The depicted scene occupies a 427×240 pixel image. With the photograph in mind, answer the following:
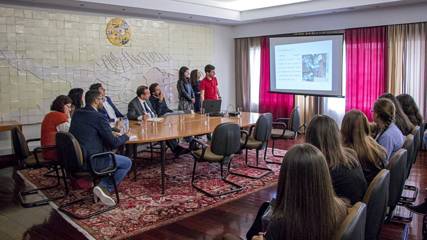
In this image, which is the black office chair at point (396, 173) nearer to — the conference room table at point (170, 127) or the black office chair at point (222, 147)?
the black office chair at point (222, 147)

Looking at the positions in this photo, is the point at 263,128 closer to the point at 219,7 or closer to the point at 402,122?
the point at 402,122

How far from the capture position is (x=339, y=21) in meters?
7.02

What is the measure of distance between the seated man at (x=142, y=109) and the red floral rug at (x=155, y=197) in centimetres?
38

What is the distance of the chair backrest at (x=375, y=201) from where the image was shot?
1854 mm

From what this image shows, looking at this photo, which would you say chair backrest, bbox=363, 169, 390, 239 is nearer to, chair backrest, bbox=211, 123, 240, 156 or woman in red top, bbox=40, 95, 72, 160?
chair backrest, bbox=211, 123, 240, 156

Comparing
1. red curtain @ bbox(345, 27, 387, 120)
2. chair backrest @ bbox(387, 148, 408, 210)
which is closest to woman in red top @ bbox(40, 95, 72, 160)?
chair backrest @ bbox(387, 148, 408, 210)

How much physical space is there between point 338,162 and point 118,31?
557cm

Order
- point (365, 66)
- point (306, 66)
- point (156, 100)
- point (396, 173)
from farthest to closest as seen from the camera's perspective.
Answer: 1. point (306, 66)
2. point (365, 66)
3. point (156, 100)
4. point (396, 173)

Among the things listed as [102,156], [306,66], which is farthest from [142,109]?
[306,66]

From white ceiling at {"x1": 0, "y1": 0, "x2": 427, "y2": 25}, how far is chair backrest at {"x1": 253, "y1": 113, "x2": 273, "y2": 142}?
2.82 metres

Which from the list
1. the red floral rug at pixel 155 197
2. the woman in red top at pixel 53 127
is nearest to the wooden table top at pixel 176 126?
the red floral rug at pixel 155 197

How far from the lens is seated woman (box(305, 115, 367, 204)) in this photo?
6.79ft

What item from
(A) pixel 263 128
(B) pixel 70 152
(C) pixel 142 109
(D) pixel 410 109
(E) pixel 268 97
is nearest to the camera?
(B) pixel 70 152

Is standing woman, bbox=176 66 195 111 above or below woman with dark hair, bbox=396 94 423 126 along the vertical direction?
above
